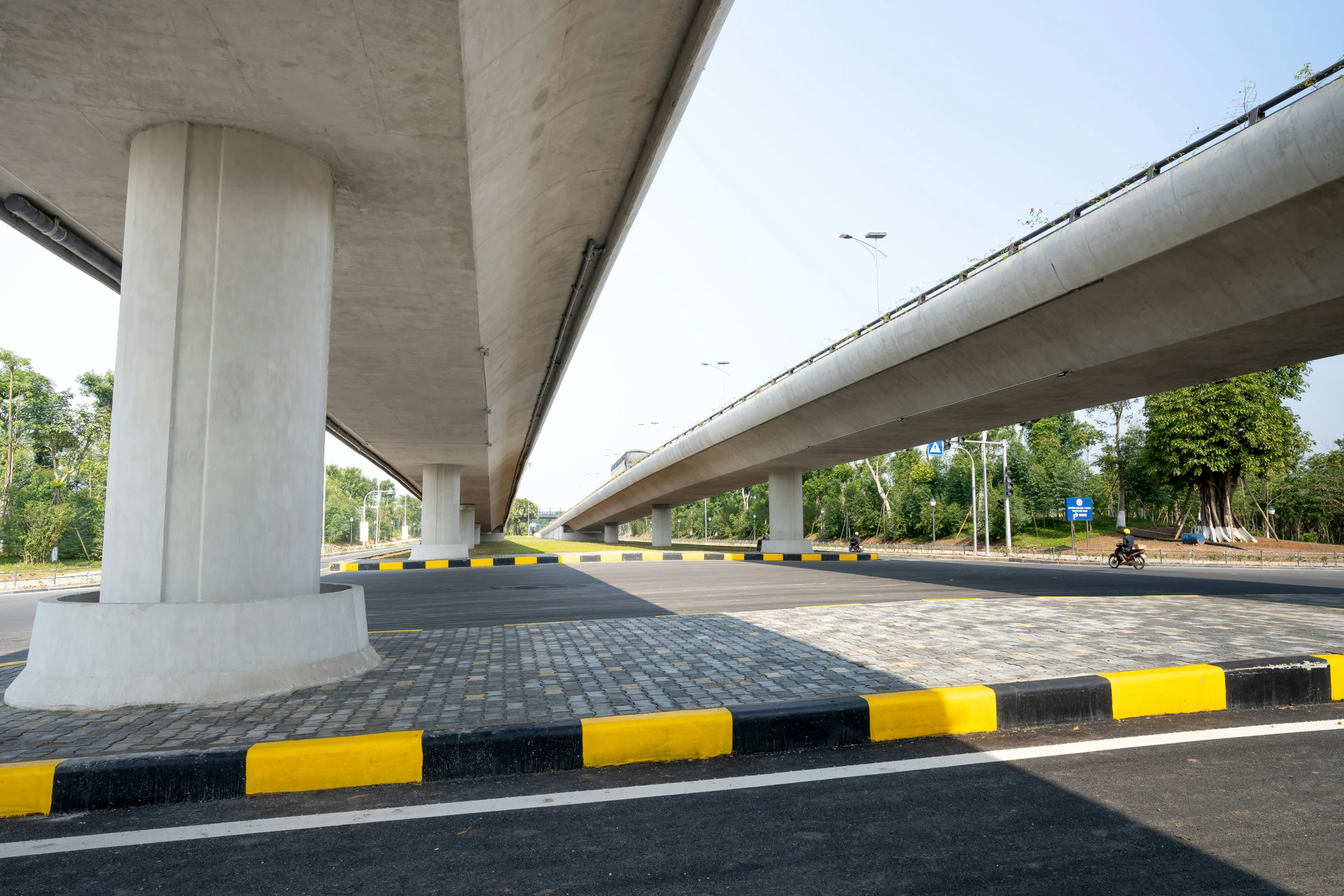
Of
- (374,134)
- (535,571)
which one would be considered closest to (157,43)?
(374,134)

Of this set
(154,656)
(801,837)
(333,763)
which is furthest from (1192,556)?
(154,656)

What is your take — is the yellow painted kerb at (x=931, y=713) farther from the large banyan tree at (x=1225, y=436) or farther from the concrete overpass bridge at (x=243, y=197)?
the large banyan tree at (x=1225, y=436)

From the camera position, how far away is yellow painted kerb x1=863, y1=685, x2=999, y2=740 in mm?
4617

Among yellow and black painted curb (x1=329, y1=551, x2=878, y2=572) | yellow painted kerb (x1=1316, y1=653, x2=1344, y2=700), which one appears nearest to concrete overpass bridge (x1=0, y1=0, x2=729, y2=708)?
yellow painted kerb (x1=1316, y1=653, x2=1344, y2=700)

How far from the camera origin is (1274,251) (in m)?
11.8

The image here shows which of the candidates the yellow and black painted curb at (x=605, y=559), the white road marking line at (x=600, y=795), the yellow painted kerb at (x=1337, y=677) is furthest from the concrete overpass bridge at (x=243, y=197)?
the yellow and black painted curb at (x=605, y=559)

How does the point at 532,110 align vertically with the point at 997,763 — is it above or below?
above

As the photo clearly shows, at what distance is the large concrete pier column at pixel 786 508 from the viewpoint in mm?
34000

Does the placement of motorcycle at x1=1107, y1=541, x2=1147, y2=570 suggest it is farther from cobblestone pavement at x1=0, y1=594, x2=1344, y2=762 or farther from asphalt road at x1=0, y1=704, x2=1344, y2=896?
asphalt road at x1=0, y1=704, x2=1344, y2=896

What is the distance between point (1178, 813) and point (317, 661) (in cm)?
566

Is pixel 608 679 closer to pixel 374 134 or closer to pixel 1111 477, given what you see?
pixel 374 134

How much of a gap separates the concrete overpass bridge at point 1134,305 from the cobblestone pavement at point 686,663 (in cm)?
559

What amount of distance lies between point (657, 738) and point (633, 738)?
0.14 m

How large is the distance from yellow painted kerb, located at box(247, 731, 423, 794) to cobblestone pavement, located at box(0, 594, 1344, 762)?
0.97 ft
